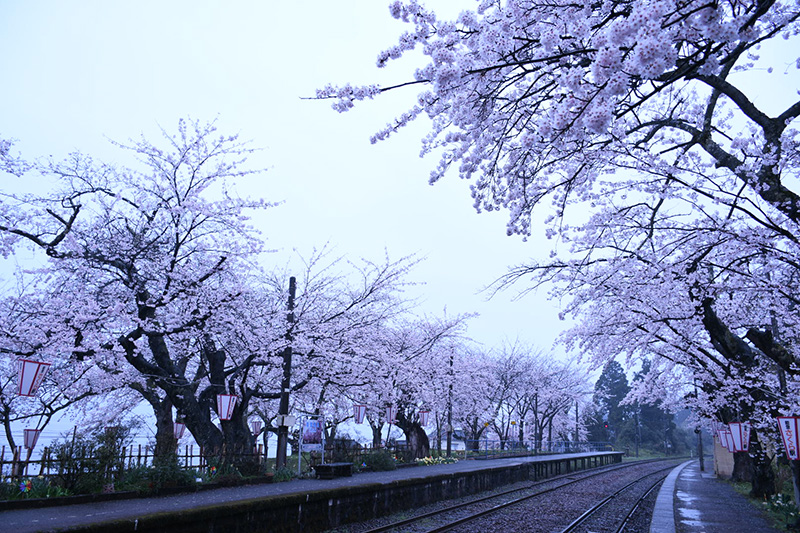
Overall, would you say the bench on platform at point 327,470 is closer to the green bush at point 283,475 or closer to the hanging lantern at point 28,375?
the green bush at point 283,475

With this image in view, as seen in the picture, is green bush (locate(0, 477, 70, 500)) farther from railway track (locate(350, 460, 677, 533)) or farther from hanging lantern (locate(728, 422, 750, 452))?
hanging lantern (locate(728, 422, 750, 452))

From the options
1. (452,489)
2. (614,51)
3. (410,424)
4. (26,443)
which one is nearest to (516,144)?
(614,51)

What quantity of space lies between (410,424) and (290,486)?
1570 centimetres

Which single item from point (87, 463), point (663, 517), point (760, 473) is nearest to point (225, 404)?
point (87, 463)

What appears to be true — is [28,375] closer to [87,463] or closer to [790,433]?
[87,463]

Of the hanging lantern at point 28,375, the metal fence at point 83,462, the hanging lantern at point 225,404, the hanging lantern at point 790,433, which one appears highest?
the hanging lantern at point 28,375

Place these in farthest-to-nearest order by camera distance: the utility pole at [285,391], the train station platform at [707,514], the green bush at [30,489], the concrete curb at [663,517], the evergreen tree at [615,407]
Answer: the evergreen tree at [615,407] → the utility pole at [285,391] → the train station platform at [707,514] → the concrete curb at [663,517] → the green bush at [30,489]

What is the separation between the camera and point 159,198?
14.4 m

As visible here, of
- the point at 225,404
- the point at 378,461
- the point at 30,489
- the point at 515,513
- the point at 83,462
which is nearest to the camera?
the point at 30,489

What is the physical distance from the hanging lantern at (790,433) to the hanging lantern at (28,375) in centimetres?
1490

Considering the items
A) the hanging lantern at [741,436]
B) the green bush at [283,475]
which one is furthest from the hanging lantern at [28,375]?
the hanging lantern at [741,436]

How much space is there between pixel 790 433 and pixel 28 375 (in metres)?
15.2

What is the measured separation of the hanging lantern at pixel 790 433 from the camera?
10.1 meters

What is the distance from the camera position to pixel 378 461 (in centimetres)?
2097
